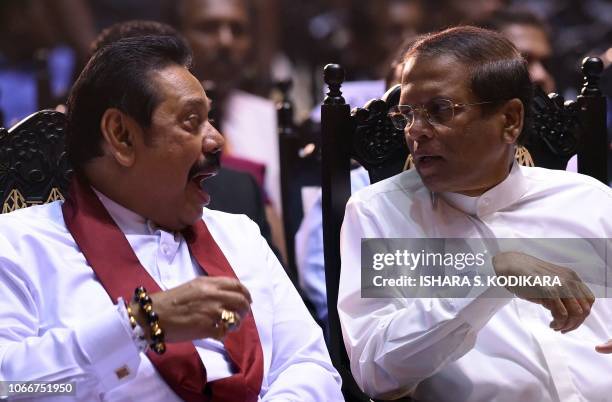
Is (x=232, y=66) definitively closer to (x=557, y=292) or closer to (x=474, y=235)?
(x=474, y=235)

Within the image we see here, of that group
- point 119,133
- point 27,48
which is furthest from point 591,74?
point 27,48

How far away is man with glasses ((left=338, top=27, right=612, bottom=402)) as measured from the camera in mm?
2273

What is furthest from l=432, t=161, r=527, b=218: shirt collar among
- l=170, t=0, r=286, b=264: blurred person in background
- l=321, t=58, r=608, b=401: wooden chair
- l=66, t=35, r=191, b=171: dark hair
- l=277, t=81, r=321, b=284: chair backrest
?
l=170, t=0, r=286, b=264: blurred person in background

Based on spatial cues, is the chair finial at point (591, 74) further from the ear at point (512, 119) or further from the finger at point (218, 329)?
the finger at point (218, 329)

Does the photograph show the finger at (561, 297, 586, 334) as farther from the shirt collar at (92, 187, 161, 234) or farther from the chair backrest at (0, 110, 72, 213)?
the chair backrest at (0, 110, 72, 213)

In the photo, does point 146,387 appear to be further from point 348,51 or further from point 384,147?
point 348,51

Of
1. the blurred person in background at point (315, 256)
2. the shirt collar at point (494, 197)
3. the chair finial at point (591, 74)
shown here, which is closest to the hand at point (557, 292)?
the shirt collar at point (494, 197)

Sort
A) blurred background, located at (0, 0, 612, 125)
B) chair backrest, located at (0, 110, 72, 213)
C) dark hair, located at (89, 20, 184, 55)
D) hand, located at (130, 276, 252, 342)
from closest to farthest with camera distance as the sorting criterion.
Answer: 1. hand, located at (130, 276, 252, 342)
2. chair backrest, located at (0, 110, 72, 213)
3. dark hair, located at (89, 20, 184, 55)
4. blurred background, located at (0, 0, 612, 125)

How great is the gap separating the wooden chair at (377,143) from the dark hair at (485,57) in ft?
0.91

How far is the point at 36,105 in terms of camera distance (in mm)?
4926

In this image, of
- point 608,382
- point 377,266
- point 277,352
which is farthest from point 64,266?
point 608,382

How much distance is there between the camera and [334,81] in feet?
8.98

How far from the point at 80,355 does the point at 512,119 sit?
3.87 ft

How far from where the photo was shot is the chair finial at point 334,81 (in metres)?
2.72
